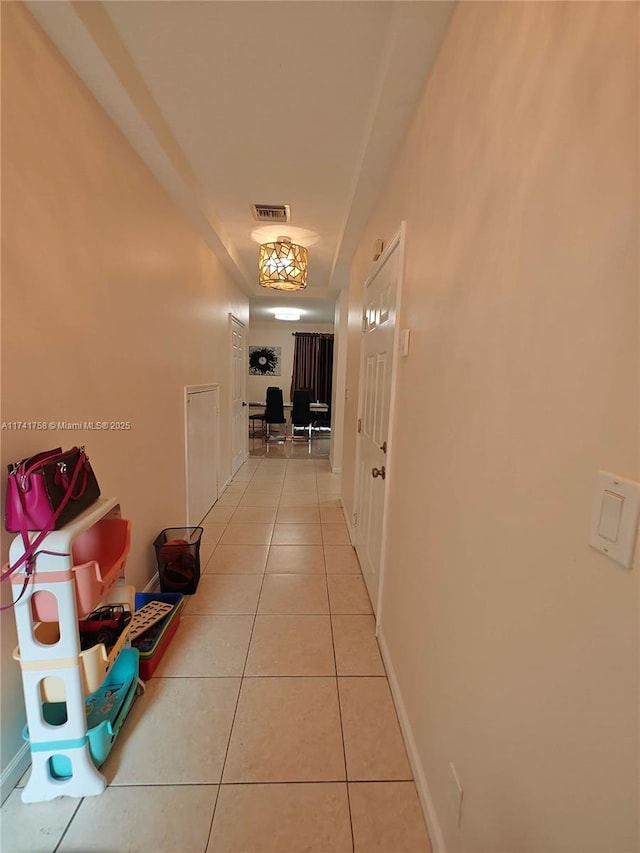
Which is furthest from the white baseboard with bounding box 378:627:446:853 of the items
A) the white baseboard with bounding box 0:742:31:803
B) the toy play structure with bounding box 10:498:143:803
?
the white baseboard with bounding box 0:742:31:803

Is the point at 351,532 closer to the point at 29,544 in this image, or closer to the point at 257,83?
the point at 29,544

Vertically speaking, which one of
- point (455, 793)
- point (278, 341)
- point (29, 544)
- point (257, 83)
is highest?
point (257, 83)

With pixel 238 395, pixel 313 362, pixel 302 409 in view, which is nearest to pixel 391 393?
pixel 238 395

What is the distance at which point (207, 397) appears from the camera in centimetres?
342

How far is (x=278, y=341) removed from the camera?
859 cm

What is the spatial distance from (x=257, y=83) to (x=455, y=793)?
266cm

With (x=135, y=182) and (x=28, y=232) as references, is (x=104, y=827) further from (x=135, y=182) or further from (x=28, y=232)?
(x=135, y=182)

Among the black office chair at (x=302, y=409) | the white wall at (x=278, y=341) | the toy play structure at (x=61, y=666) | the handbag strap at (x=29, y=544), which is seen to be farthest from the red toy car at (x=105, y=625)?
the white wall at (x=278, y=341)

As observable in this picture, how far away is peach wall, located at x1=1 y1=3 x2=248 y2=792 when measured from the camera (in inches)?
45.9

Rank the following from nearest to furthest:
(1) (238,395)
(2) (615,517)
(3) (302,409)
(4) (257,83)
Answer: (2) (615,517) → (4) (257,83) → (1) (238,395) → (3) (302,409)

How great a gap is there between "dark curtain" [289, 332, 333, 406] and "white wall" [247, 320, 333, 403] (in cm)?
15

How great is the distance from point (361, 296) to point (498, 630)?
270 centimetres

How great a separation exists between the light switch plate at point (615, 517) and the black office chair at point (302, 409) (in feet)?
22.3

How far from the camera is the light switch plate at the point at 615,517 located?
480 millimetres
